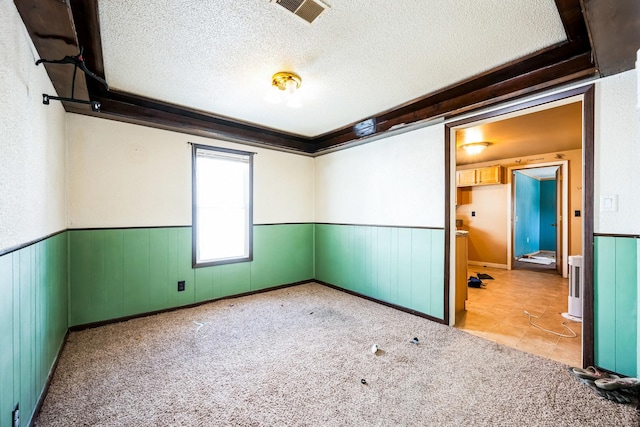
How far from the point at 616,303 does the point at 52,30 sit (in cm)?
402

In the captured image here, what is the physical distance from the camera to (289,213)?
4.53m

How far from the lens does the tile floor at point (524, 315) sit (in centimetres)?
248

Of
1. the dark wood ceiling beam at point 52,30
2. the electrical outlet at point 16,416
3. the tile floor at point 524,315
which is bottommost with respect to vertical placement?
the tile floor at point 524,315

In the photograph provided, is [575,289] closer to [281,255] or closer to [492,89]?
[492,89]

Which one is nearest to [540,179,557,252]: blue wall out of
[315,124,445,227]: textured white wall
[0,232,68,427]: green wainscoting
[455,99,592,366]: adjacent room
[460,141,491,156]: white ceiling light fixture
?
[455,99,592,366]: adjacent room

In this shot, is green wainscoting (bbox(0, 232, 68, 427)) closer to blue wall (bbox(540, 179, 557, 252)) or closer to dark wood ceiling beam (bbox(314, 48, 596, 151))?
dark wood ceiling beam (bbox(314, 48, 596, 151))

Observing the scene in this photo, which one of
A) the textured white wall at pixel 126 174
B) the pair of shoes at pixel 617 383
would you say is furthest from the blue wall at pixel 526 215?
the textured white wall at pixel 126 174

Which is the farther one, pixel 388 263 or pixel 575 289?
pixel 388 263

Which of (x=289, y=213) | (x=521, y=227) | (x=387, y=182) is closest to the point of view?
(x=387, y=182)

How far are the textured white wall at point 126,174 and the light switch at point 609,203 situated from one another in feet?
12.7

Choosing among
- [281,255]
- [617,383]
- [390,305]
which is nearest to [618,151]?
[617,383]

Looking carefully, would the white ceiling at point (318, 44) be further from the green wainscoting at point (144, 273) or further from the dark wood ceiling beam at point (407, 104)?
the green wainscoting at point (144, 273)

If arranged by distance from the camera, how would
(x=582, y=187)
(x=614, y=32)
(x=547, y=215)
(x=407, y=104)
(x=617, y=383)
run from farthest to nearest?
(x=547, y=215) → (x=407, y=104) → (x=582, y=187) → (x=617, y=383) → (x=614, y=32)

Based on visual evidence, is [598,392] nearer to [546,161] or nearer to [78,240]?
[78,240]
